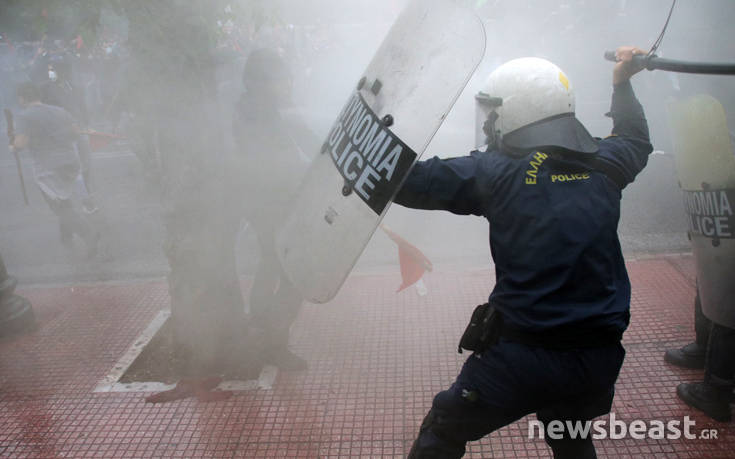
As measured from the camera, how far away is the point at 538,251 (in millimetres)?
1733

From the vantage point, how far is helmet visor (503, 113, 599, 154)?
5.88 feet

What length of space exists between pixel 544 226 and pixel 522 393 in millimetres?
542

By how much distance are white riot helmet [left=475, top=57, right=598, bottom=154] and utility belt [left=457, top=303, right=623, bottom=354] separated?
0.56 m

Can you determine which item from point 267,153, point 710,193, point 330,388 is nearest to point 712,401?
point 710,193

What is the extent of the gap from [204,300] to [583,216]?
2.50 meters

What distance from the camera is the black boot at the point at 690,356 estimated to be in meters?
3.28

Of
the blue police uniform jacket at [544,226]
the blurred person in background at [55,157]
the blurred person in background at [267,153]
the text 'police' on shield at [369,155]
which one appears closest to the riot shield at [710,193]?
the blue police uniform jacket at [544,226]

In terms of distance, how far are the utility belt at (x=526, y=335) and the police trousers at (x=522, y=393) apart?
20 mm

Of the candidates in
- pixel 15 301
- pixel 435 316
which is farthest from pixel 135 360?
pixel 435 316

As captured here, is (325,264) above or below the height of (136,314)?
above

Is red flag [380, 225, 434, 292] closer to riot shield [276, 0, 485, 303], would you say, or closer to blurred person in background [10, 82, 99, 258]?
riot shield [276, 0, 485, 303]

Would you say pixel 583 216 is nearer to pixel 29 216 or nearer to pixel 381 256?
pixel 381 256

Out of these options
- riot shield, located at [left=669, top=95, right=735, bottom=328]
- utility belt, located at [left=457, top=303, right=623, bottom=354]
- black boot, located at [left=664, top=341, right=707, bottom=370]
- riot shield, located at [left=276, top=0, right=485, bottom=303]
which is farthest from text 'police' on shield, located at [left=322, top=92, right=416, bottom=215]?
black boot, located at [left=664, top=341, right=707, bottom=370]

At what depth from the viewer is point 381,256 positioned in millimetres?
5680
